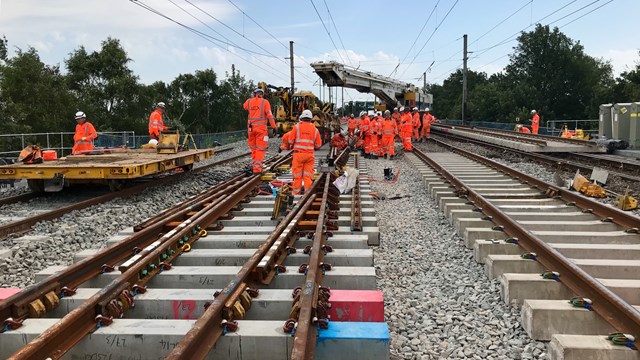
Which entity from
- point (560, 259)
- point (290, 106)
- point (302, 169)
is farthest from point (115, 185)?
point (290, 106)

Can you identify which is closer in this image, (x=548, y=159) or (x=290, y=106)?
(x=548, y=159)

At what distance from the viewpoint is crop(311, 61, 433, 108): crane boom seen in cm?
2147

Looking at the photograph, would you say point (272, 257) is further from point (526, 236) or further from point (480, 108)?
point (480, 108)

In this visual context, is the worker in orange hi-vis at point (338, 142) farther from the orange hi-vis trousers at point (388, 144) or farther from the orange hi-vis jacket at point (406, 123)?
the orange hi-vis jacket at point (406, 123)

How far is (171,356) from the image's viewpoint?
263 centimetres

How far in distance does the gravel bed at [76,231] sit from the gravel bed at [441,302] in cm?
372

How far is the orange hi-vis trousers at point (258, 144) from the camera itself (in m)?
11.3

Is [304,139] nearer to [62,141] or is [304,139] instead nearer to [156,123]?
[156,123]

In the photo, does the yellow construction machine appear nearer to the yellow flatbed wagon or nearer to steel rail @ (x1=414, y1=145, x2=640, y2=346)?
the yellow flatbed wagon

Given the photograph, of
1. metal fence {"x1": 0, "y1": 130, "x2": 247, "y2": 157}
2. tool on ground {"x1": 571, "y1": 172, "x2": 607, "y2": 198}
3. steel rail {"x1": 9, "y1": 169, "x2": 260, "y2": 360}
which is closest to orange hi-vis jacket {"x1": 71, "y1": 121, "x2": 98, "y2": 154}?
metal fence {"x1": 0, "y1": 130, "x2": 247, "y2": 157}

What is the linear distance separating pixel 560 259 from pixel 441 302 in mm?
1101

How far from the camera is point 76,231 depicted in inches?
274

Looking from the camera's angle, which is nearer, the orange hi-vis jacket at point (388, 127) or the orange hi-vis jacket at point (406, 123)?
the orange hi-vis jacket at point (388, 127)

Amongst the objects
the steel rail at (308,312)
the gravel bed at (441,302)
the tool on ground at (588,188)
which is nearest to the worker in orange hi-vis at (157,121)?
the gravel bed at (441,302)
